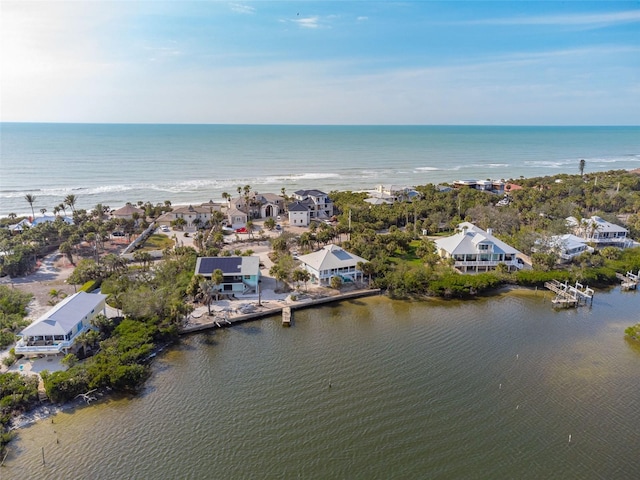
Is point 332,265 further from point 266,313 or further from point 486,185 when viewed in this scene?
point 486,185

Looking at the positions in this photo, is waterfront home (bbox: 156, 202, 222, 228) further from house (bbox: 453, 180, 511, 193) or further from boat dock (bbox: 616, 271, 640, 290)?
house (bbox: 453, 180, 511, 193)

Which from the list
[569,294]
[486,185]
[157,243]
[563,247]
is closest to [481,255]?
[569,294]

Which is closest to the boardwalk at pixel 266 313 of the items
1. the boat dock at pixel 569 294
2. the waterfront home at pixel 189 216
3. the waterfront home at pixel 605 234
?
the boat dock at pixel 569 294

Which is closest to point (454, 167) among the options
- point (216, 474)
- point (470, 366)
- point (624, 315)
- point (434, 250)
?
point (434, 250)

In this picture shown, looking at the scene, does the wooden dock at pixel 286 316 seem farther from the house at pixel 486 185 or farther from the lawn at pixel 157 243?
the house at pixel 486 185

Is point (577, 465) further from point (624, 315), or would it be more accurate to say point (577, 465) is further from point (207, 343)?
point (207, 343)
